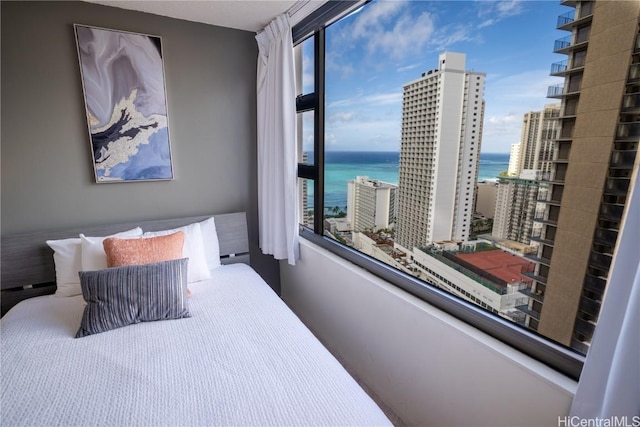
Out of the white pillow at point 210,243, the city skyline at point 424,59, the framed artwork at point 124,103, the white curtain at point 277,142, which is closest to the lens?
the city skyline at point 424,59

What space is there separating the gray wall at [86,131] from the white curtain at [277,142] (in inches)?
8.5

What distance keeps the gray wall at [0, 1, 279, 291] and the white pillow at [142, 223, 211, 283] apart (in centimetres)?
35

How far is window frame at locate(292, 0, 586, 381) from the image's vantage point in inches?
40.7

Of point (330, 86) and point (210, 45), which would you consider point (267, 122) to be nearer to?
point (330, 86)

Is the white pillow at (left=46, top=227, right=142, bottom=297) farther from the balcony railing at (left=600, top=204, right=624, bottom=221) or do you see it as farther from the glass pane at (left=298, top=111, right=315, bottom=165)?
the balcony railing at (left=600, top=204, right=624, bottom=221)

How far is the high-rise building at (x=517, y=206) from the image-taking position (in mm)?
1079

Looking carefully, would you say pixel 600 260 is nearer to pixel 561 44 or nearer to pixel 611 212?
pixel 611 212

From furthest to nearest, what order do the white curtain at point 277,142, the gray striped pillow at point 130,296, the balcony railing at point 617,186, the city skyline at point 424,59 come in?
the white curtain at point 277,142
the gray striped pillow at point 130,296
the city skyline at point 424,59
the balcony railing at point 617,186

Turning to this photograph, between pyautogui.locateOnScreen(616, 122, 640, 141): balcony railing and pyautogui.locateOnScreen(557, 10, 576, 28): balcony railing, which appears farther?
pyautogui.locateOnScreen(557, 10, 576, 28): balcony railing

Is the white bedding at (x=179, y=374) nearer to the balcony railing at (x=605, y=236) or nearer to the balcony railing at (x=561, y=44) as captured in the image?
the balcony railing at (x=605, y=236)

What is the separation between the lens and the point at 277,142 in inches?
89.4

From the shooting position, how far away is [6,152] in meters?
1.89

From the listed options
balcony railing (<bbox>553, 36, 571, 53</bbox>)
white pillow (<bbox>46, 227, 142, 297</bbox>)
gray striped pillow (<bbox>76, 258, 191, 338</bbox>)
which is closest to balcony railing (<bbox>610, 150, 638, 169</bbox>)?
balcony railing (<bbox>553, 36, 571, 53</bbox>)

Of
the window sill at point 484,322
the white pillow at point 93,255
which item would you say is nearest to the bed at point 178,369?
the white pillow at point 93,255
